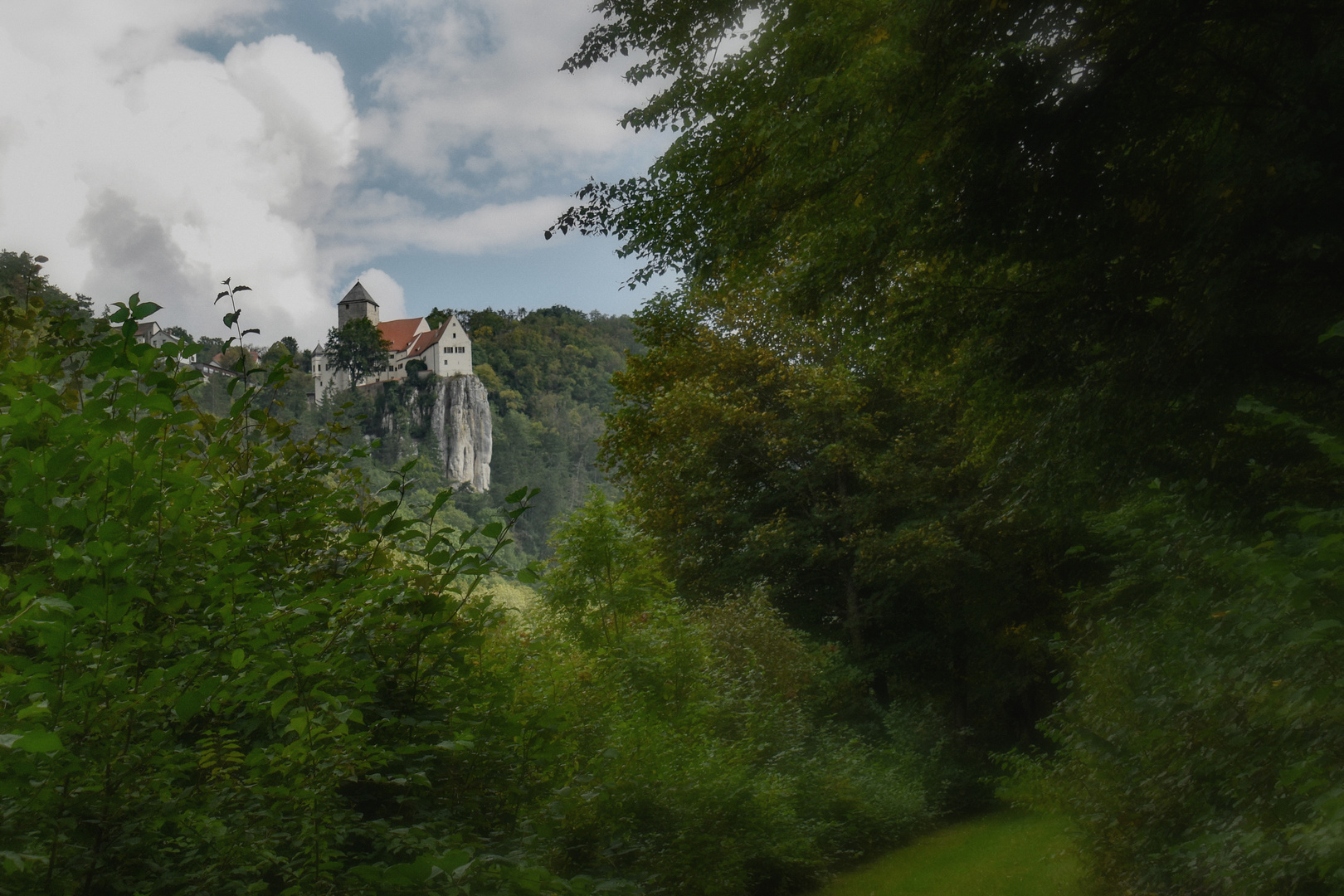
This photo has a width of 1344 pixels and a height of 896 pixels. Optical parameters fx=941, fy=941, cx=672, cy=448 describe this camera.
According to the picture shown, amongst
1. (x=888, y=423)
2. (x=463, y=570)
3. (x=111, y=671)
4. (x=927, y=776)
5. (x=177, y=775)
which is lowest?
(x=927, y=776)

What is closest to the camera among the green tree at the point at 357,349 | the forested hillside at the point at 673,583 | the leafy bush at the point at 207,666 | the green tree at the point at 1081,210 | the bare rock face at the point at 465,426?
the leafy bush at the point at 207,666

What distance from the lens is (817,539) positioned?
1828cm

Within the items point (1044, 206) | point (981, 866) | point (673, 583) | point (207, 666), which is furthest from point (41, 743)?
point (981, 866)

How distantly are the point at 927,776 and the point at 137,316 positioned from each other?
1539 centimetres

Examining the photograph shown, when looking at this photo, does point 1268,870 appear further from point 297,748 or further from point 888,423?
point 888,423

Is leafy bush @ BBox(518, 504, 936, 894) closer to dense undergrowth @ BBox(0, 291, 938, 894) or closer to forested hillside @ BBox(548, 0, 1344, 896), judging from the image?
dense undergrowth @ BBox(0, 291, 938, 894)

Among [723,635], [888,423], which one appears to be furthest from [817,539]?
[723,635]

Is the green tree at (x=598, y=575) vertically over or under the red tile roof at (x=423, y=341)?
under

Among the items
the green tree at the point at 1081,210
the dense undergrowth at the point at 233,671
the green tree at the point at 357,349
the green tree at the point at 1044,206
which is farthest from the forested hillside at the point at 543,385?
the dense undergrowth at the point at 233,671

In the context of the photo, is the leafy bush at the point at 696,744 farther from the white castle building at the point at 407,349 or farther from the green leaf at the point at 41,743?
the white castle building at the point at 407,349

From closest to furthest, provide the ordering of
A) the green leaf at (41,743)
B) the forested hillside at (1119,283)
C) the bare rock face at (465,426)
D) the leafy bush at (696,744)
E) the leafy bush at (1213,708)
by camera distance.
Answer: the green leaf at (41,743) → the leafy bush at (1213,708) → the forested hillside at (1119,283) → the leafy bush at (696,744) → the bare rock face at (465,426)

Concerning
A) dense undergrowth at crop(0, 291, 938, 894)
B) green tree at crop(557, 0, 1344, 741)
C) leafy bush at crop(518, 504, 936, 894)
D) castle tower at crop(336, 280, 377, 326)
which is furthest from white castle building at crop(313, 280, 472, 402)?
dense undergrowth at crop(0, 291, 938, 894)

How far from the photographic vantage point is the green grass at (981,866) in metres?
9.45

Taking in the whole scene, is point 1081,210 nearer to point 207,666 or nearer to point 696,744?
point 207,666
